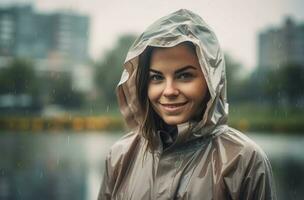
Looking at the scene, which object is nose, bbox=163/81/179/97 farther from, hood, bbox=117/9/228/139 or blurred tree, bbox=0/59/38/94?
blurred tree, bbox=0/59/38/94

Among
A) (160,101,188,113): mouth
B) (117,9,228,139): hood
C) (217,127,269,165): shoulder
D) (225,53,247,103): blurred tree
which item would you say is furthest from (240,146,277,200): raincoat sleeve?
(225,53,247,103): blurred tree

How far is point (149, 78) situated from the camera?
78.8 inches

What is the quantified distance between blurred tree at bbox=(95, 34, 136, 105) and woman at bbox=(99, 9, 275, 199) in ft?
63.8

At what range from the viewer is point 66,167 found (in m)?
11.1

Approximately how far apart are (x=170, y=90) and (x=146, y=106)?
0.20 metres

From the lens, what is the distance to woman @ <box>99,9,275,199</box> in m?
1.82

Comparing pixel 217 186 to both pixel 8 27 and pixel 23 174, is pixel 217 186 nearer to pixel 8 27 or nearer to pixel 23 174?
pixel 23 174

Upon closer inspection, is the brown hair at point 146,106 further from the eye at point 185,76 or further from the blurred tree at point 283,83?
the blurred tree at point 283,83

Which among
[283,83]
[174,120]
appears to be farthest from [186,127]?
[283,83]

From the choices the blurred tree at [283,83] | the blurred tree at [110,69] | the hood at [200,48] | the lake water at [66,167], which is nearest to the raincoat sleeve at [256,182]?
the hood at [200,48]

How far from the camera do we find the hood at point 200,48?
186 centimetres

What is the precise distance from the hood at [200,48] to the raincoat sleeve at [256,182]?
0.20 metres

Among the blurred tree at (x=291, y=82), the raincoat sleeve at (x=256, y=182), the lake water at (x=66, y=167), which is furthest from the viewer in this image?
the blurred tree at (x=291, y=82)

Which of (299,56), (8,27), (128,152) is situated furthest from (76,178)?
(8,27)
